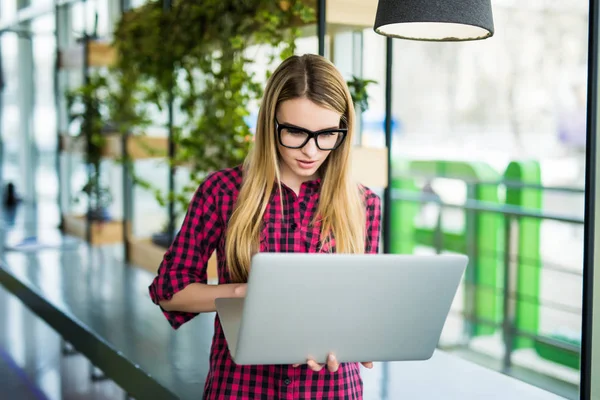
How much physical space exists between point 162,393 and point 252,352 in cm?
97

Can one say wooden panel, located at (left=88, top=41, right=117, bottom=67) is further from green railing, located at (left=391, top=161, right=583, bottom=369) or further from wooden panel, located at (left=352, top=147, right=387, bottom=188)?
green railing, located at (left=391, top=161, right=583, bottom=369)

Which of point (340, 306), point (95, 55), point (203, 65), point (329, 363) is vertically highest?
point (95, 55)

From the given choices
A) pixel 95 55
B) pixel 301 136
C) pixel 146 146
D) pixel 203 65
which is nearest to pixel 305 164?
pixel 301 136

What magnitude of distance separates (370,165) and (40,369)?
2516 mm

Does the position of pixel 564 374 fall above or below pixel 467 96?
below

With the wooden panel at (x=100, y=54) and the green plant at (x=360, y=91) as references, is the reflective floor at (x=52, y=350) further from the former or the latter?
the wooden panel at (x=100, y=54)

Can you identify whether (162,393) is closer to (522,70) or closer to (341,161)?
(341,161)

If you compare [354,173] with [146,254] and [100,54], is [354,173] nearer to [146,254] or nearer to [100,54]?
[146,254]

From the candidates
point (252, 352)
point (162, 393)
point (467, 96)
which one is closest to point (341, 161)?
point (252, 352)

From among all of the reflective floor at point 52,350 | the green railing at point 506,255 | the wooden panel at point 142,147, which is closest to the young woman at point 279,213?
the reflective floor at point 52,350

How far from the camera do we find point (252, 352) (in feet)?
4.27

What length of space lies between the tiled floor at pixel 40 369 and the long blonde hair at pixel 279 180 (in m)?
2.50

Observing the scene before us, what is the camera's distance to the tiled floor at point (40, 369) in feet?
12.3

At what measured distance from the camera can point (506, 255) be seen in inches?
249
